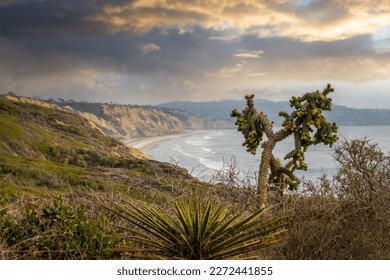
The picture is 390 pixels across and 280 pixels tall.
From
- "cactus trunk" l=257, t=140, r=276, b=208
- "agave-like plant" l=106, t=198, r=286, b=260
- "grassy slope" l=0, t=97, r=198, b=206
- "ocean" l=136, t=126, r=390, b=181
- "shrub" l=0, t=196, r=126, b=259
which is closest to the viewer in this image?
"agave-like plant" l=106, t=198, r=286, b=260

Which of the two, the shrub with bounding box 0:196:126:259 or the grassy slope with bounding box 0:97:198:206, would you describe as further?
the grassy slope with bounding box 0:97:198:206

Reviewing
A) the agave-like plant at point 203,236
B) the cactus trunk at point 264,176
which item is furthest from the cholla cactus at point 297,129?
the agave-like plant at point 203,236

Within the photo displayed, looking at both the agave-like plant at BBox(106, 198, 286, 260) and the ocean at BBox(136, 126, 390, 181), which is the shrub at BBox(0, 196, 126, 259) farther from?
the ocean at BBox(136, 126, 390, 181)

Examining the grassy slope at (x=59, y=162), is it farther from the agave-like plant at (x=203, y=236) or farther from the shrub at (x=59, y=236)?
the agave-like plant at (x=203, y=236)

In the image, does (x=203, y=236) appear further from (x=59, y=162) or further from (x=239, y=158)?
(x=239, y=158)

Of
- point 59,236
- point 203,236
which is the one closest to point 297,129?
point 203,236

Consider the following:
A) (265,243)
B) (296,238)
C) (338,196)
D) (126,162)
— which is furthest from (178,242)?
(126,162)

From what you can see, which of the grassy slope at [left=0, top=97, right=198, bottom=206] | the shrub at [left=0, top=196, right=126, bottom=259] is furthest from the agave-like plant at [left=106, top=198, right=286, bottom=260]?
the grassy slope at [left=0, top=97, right=198, bottom=206]

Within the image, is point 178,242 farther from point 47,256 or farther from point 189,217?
point 47,256

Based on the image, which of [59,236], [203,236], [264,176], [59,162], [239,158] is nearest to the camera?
[203,236]
